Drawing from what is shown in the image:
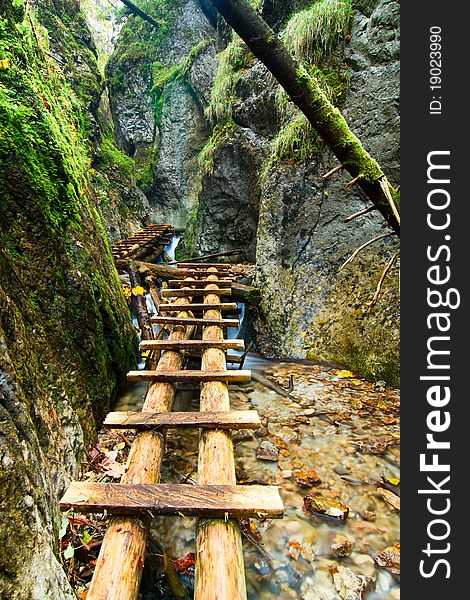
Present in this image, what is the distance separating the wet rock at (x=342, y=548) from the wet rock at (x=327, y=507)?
0.67ft

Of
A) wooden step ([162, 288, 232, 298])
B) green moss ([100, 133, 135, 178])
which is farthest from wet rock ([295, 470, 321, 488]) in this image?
green moss ([100, 133, 135, 178])

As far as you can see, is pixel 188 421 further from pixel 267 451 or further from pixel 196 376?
pixel 267 451

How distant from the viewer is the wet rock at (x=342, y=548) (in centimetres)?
216

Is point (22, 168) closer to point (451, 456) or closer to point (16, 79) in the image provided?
point (16, 79)

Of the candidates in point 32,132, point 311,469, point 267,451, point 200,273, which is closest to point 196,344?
point 267,451

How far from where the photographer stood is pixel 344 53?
5.08 m

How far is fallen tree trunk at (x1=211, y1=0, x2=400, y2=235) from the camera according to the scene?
1850 millimetres

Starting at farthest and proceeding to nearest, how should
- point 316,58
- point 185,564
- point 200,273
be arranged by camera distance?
point 200,273 → point 316,58 → point 185,564

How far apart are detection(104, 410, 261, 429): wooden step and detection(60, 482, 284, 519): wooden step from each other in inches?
20.5

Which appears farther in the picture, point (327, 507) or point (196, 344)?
point (196, 344)

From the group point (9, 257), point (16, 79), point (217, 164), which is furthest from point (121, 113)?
point (9, 257)

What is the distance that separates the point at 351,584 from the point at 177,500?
4.13 ft

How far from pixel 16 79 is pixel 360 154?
2.84 m

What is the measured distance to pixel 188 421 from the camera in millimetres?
2258
